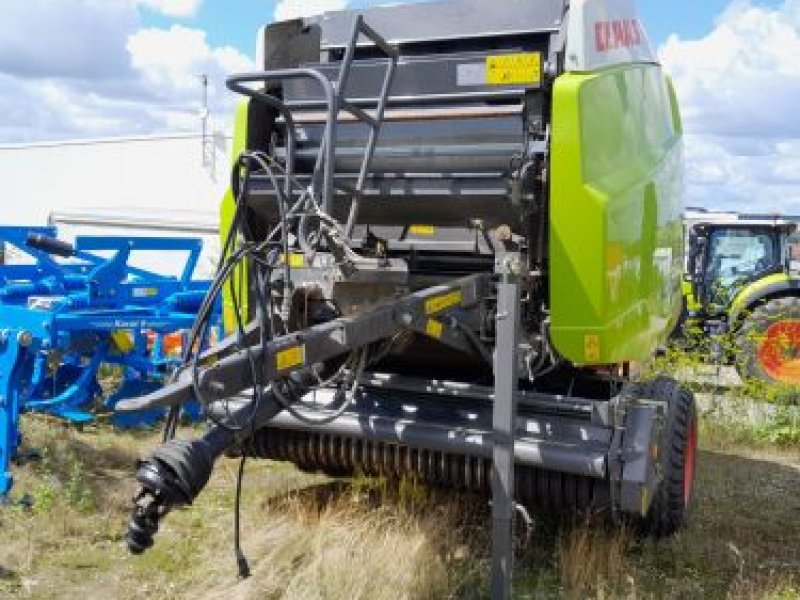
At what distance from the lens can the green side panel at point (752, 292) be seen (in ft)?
32.7

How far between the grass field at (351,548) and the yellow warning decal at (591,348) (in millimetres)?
871

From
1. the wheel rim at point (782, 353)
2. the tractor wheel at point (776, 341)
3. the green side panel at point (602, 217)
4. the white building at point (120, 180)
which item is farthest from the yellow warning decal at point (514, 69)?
the white building at point (120, 180)

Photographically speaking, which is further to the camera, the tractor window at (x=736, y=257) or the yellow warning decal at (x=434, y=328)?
the tractor window at (x=736, y=257)

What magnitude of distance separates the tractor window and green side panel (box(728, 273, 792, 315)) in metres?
0.26

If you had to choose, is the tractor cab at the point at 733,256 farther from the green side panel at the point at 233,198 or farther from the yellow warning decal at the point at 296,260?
the yellow warning decal at the point at 296,260

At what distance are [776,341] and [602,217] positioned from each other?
666cm

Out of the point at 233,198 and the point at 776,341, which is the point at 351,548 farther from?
the point at 776,341

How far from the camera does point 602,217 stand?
3695 mm

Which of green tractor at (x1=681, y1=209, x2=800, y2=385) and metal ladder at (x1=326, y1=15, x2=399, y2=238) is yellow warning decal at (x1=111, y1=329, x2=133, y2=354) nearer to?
metal ladder at (x1=326, y1=15, x2=399, y2=238)

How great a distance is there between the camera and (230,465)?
5.65m

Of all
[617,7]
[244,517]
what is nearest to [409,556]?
[244,517]

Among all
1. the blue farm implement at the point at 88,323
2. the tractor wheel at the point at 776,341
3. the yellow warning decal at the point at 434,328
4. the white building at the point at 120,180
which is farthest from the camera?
the white building at the point at 120,180

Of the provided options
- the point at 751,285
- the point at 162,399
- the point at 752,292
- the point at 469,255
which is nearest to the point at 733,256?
the point at 751,285

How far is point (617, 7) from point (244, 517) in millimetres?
2960
